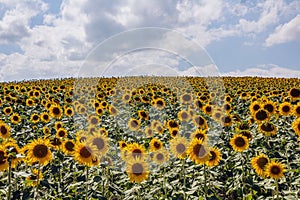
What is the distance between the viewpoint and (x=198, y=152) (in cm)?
573

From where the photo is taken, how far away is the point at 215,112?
10547 millimetres

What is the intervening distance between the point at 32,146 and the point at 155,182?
2.01m

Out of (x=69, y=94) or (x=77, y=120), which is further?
(x=69, y=94)

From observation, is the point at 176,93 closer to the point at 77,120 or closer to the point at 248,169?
the point at 77,120

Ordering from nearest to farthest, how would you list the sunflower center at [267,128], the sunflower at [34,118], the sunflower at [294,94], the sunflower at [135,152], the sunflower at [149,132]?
the sunflower at [135,152] → the sunflower center at [267,128] → the sunflower at [149,132] → the sunflower at [34,118] → the sunflower at [294,94]

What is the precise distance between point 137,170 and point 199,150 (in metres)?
1.04

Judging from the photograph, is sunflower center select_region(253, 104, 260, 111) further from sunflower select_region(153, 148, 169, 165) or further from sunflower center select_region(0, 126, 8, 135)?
sunflower center select_region(0, 126, 8, 135)

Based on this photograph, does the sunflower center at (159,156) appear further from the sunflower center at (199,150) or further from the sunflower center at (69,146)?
the sunflower center at (69,146)

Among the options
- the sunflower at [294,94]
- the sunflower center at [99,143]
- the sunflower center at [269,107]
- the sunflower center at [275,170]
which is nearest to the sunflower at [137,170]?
the sunflower center at [99,143]

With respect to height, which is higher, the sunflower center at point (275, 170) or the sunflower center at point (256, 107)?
the sunflower center at point (256, 107)

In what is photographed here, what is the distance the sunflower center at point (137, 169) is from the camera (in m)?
5.39

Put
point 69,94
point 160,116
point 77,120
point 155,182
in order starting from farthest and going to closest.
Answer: point 69,94, point 160,116, point 77,120, point 155,182

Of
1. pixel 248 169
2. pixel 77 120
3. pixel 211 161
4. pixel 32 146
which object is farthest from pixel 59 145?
pixel 77 120

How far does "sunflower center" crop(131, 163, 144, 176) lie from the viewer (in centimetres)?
539
